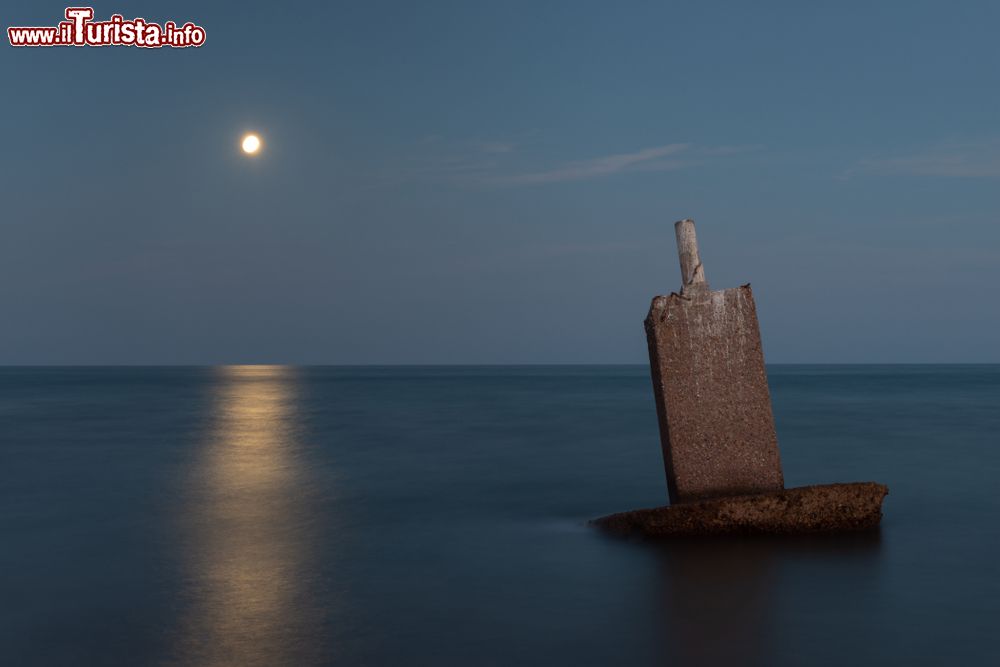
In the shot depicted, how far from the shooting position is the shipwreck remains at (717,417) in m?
6.02

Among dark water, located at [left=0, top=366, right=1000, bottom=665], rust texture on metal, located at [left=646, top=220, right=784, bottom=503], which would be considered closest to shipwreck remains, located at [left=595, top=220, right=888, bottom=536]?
rust texture on metal, located at [left=646, top=220, right=784, bottom=503]

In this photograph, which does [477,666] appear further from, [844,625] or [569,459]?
[569,459]

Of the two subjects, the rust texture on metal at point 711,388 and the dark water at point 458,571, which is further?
the rust texture on metal at point 711,388

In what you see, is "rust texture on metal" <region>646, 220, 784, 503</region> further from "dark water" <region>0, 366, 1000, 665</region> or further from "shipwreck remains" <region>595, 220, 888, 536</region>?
"dark water" <region>0, 366, 1000, 665</region>

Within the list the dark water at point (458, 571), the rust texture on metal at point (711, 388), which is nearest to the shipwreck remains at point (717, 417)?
the rust texture on metal at point (711, 388)

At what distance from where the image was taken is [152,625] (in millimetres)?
4750

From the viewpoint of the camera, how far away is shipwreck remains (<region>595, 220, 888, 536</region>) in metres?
6.02

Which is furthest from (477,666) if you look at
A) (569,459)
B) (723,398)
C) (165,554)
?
(569,459)

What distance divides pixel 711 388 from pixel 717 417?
0.21m

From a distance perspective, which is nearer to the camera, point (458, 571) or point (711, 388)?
point (458, 571)

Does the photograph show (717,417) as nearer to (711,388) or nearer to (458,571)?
(711,388)

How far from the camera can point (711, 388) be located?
19.8 feet

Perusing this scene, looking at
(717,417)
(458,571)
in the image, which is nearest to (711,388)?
(717,417)

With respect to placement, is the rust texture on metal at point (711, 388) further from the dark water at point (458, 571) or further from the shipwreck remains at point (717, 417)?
the dark water at point (458, 571)
